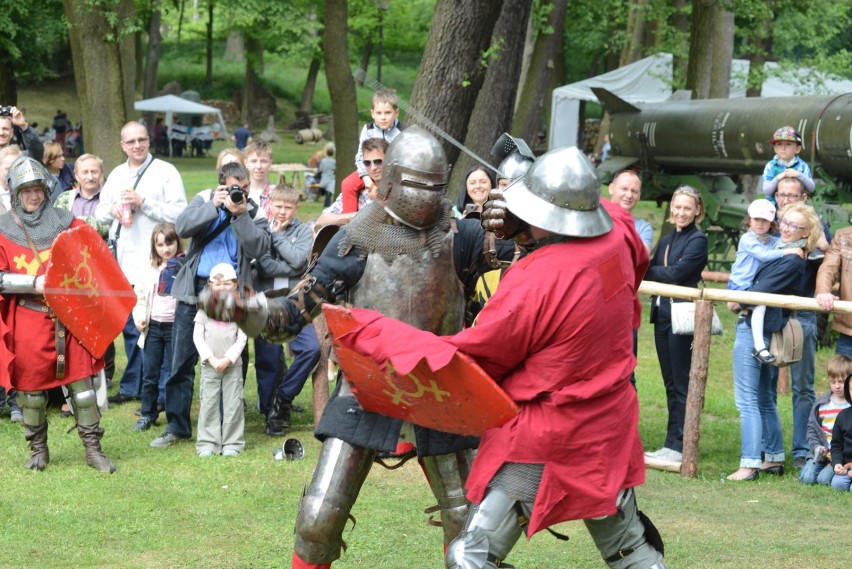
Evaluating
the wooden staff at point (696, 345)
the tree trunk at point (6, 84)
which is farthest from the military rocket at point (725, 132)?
the tree trunk at point (6, 84)

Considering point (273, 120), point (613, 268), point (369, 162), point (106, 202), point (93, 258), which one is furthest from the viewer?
point (273, 120)

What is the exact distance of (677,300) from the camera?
7.20 m

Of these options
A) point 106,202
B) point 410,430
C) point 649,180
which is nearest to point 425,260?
point 410,430

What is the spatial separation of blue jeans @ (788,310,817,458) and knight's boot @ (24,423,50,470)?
445 cm

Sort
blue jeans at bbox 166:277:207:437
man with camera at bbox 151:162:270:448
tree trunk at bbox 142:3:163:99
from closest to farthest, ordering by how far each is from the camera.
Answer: man with camera at bbox 151:162:270:448, blue jeans at bbox 166:277:207:437, tree trunk at bbox 142:3:163:99

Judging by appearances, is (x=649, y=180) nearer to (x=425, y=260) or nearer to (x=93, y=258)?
(x=93, y=258)

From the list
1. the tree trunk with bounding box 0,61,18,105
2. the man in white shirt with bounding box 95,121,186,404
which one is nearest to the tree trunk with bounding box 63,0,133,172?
the man in white shirt with bounding box 95,121,186,404

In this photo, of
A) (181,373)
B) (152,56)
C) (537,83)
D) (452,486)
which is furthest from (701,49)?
(152,56)

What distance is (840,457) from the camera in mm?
6473

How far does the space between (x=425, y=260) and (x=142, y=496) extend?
2.65 m

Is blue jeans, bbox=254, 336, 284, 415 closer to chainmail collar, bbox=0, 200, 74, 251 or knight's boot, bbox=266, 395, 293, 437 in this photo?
knight's boot, bbox=266, 395, 293, 437

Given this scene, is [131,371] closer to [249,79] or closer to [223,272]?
[223,272]

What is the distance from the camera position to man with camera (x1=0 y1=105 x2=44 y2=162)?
8484 millimetres

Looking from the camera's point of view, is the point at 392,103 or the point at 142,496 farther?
the point at 392,103
